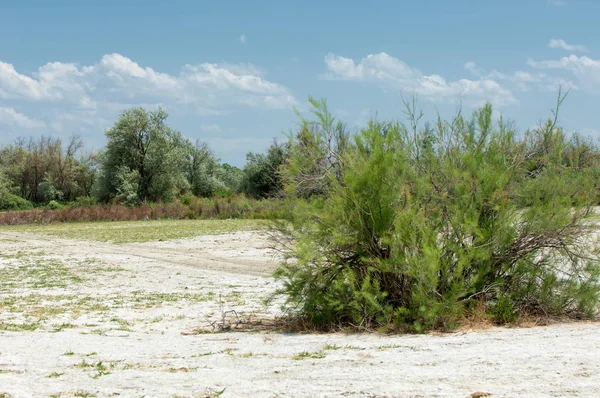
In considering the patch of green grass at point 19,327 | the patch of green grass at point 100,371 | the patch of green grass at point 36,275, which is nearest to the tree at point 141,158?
the patch of green grass at point 36,275

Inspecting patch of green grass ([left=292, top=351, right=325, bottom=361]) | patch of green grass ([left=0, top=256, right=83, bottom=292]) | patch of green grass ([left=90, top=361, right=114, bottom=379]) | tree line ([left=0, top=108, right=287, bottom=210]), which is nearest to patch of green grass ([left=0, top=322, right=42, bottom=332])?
patch of green grass ([left=90, top=361, right=114, bottom=379])

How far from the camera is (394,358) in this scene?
858 centimetres

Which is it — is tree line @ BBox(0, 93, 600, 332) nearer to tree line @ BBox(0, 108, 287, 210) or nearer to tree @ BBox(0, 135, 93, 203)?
tree line @ BBox(0, 108, 287, 210)

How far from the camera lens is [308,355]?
908 centimetres

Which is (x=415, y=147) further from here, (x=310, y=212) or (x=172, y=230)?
Result: (x=172, y=230)

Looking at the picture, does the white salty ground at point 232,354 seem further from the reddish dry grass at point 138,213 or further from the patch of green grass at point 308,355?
the reddish dry grass at point 138,213

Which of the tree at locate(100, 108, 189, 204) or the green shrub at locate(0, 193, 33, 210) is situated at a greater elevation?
the tree at locate(100, 108, 189, 204)

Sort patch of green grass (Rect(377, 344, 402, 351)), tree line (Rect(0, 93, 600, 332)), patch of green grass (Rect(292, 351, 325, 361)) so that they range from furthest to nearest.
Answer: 1. tree line (Rect(0, 93, 600, 332))
2. patch of green grass (Rect(377, 344, 402, 351))
3. patch of green grass (Rect(292, 351, 325, 361))

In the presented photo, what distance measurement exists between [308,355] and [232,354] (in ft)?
3.74

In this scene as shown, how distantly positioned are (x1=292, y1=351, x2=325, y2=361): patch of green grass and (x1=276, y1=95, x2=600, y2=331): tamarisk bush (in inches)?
74.0

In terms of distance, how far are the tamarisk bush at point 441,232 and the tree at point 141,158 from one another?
2418 inches

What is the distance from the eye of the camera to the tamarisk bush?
11141 mm

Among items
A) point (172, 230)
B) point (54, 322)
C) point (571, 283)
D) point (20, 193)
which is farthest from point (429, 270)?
point (20, 193)

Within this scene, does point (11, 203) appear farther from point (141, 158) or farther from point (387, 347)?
point (387, 347)
